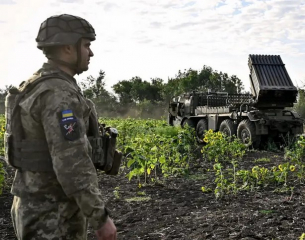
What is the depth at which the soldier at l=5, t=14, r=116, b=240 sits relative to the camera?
216cm

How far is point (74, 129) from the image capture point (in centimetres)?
218

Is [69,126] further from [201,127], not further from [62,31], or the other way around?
[201,127]

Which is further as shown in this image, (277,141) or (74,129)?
(277,141)

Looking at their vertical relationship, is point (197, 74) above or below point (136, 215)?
above

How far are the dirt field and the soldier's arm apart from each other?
105 inches

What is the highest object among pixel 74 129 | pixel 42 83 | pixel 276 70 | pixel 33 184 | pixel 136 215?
pixel 276 70

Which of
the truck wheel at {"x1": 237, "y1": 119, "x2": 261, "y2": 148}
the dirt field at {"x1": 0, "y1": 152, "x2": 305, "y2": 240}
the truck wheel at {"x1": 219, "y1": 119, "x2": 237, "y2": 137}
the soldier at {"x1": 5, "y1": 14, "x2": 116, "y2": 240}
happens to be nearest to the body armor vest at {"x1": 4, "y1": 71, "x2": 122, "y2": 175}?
the soldier at {"x1": 5, "y1": 14, "x2": 116, "y2": 240}

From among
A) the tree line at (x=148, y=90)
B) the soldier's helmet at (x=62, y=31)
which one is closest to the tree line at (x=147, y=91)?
the tree line at (x=148, y=90)

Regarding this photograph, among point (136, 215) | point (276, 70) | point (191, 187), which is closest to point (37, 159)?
point (136, 215)

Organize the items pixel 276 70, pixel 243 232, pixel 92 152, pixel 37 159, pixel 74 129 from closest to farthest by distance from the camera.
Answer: pixel 74 129 → pixel 37 159 → pixel 92 152 → pixel 243 232 → pixel 276 70

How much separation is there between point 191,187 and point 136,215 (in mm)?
1684

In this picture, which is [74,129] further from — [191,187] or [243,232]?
[191,187]

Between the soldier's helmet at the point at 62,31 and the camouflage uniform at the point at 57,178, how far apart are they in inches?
5.4

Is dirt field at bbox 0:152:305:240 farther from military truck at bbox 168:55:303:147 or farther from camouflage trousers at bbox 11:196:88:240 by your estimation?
military truck at bbox 168:55:303:147
